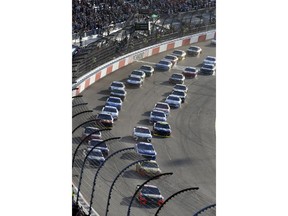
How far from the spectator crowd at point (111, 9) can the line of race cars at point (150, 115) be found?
4.10 metres

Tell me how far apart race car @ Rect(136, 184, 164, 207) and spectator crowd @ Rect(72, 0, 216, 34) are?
1976 cm

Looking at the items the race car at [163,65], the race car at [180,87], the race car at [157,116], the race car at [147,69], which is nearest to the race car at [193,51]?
the race car at [163,65]

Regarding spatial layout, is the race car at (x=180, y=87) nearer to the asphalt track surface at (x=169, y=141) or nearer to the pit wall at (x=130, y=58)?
the asphalt track surface at (x=169, y=141)

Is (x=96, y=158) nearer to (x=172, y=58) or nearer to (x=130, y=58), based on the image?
(x=130, y=58)

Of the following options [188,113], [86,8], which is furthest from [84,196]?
[86,8]

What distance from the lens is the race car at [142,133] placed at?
2975 cm

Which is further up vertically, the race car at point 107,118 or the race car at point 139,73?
the race car at point 139,73

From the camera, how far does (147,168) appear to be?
79.5 ft

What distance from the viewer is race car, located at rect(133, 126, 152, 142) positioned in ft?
97.6

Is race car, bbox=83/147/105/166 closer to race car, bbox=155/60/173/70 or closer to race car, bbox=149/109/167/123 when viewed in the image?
race car, bbox=149/109/167/123

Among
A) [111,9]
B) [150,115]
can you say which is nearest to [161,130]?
[150,115]
